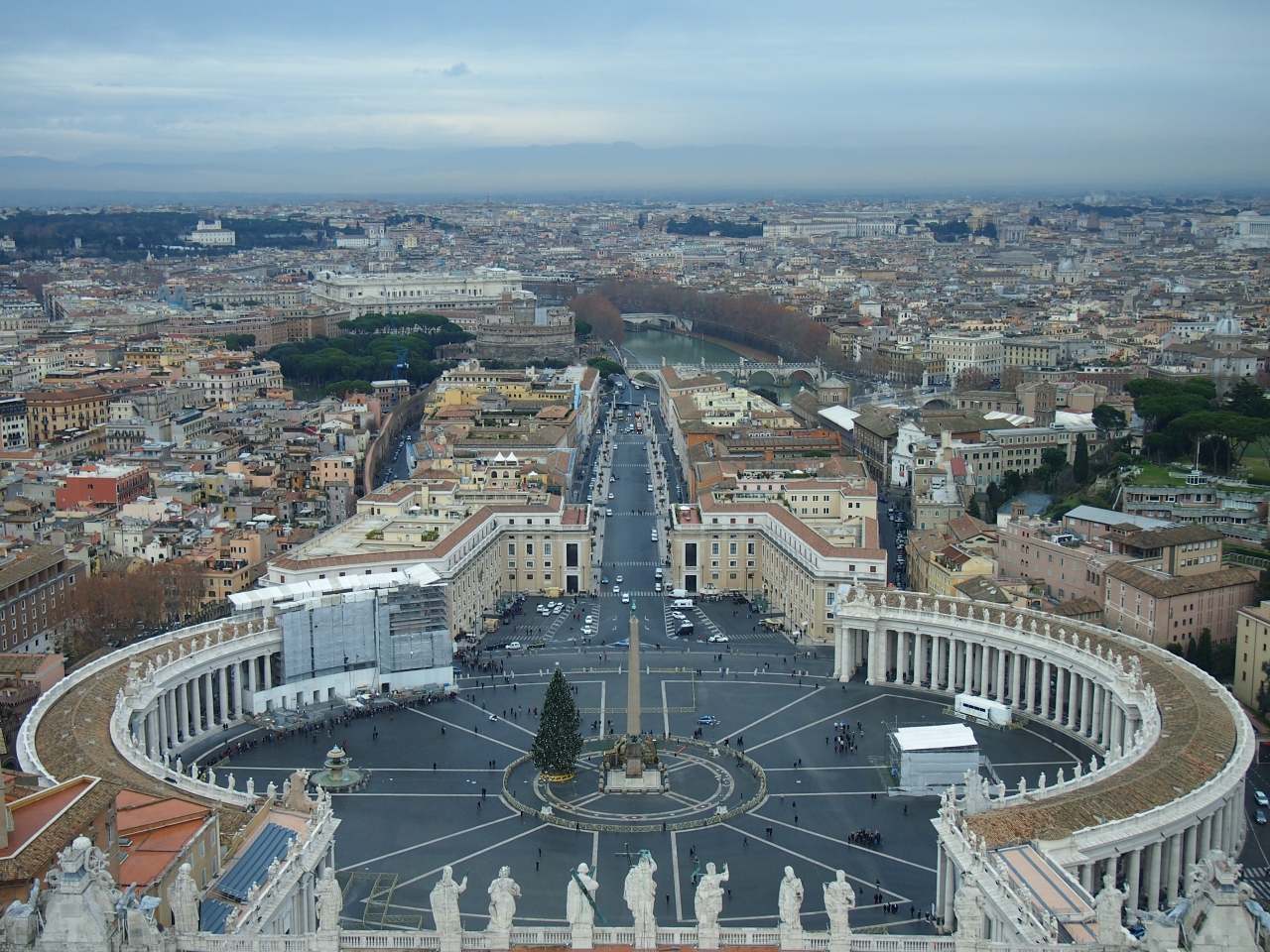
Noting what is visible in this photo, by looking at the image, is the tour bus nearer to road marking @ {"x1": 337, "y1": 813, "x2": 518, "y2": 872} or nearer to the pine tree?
road marking @ {"x1": 337, "y1": 813, "x2": 518, "y2": 872}

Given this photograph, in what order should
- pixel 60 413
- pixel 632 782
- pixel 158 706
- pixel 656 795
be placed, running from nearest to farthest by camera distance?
pixel 656 795, pixel 632 782, pixel 158 706, pixel 60 413

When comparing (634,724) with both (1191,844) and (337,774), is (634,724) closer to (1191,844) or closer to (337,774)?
(337,774)

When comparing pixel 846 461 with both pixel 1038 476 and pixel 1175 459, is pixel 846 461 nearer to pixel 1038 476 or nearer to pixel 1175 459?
pixel 1038 476

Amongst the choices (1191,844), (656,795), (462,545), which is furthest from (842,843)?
(462,545)

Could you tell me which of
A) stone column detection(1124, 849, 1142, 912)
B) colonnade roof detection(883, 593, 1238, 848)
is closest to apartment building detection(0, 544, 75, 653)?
colonnade roof detection(883, 593, 1238, 848)

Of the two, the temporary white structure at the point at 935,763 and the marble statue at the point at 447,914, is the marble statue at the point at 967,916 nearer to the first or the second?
the marble statue at the point at 447,914

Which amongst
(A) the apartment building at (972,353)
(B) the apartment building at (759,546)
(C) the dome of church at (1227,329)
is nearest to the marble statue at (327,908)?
(B) the apartment building at (759,546)

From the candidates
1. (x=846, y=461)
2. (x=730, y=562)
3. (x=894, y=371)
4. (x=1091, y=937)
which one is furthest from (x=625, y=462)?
(x=1091, y=937)
